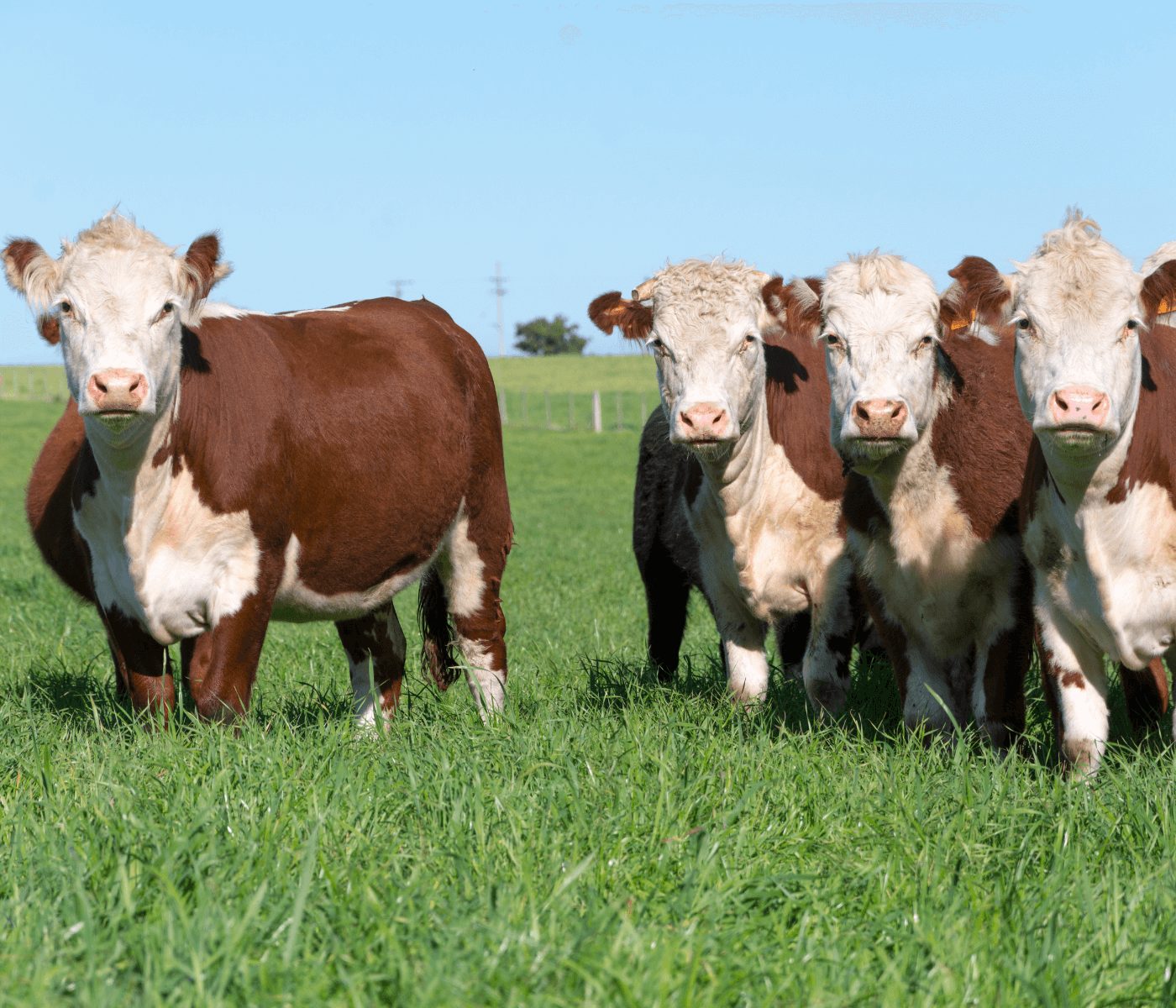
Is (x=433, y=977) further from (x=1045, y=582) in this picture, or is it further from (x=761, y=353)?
(x=761, y=353)

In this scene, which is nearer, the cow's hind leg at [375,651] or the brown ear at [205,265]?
the brown ear at [205,265]

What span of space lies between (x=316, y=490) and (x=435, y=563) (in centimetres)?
158

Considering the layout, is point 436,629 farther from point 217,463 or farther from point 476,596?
point 217,463

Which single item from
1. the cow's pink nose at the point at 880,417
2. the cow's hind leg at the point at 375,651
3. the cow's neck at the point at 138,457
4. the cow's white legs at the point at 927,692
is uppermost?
the cow's pink nose at the point at 880,417

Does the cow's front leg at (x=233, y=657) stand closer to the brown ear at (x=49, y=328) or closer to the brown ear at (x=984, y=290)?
the brown ear at (x=49, y=328)

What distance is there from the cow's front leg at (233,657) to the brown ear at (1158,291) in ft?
11.2

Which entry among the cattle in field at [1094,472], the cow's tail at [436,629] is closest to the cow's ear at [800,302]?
the cattle in field at [1094,472]

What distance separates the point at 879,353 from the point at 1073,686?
4.73 ft

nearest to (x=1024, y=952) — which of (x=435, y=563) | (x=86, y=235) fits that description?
(x=86, y=235)

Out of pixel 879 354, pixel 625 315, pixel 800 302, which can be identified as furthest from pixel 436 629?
pixel 879 354

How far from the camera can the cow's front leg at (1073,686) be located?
4836 mm

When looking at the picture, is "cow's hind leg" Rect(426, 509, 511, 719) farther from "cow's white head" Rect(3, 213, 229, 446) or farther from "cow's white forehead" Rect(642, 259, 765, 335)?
"cow's white head" Rect(3, 213, 229, 446)

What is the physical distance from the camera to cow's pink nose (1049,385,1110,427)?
4289 mm

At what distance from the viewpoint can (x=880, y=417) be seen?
509cm
